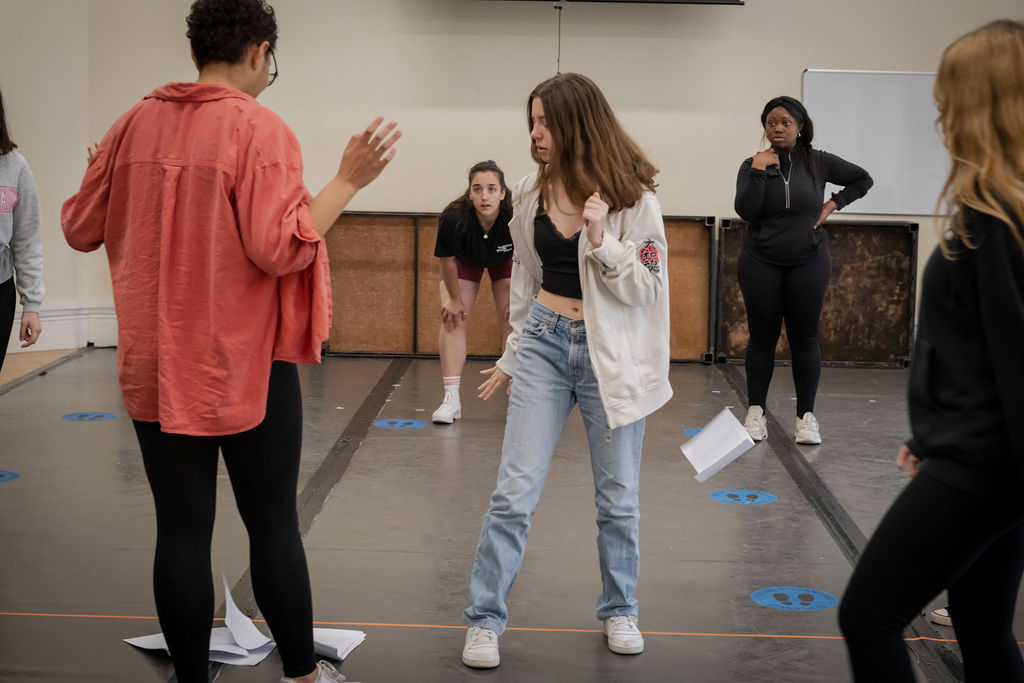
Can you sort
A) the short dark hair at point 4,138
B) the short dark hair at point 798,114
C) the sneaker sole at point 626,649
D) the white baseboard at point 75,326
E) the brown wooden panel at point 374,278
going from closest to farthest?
the sneaker sole at point 626,649 < the short dark hair at point 4,138 < the short dark hair at point 798,114 < the white baseboard at point 75,326 < the brown wooden panel at point 374,278

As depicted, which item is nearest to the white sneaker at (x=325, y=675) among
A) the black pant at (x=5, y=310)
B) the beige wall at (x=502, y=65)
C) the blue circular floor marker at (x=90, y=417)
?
the black pant at (x=5, y=310)

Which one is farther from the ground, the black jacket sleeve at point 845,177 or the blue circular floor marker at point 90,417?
the black jacket sleeve at point 845,177

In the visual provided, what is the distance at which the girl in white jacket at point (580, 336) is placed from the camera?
2.68 m

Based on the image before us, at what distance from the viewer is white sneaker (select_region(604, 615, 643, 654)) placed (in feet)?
9.42

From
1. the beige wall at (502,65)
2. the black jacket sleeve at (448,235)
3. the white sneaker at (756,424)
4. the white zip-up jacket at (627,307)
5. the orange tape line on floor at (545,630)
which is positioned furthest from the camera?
the beige wall at (502,65)

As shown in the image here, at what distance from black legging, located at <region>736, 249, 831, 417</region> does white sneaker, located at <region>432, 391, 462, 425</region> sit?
151 cm

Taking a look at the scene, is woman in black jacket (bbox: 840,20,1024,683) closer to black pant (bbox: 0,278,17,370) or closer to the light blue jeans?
the light blue jeans

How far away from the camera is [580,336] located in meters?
2.74

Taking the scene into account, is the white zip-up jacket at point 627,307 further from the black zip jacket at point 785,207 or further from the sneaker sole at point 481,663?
the black zip jacket at point 785,207

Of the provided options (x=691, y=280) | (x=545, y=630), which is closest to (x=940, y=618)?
(x=545, y=630)

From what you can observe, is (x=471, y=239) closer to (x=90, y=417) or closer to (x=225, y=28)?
(x=90, y=417)

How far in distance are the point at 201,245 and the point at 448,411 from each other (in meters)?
3.77

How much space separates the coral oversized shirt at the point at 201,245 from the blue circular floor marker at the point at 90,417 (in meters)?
3.83

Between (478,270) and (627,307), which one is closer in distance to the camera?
(627,307)
